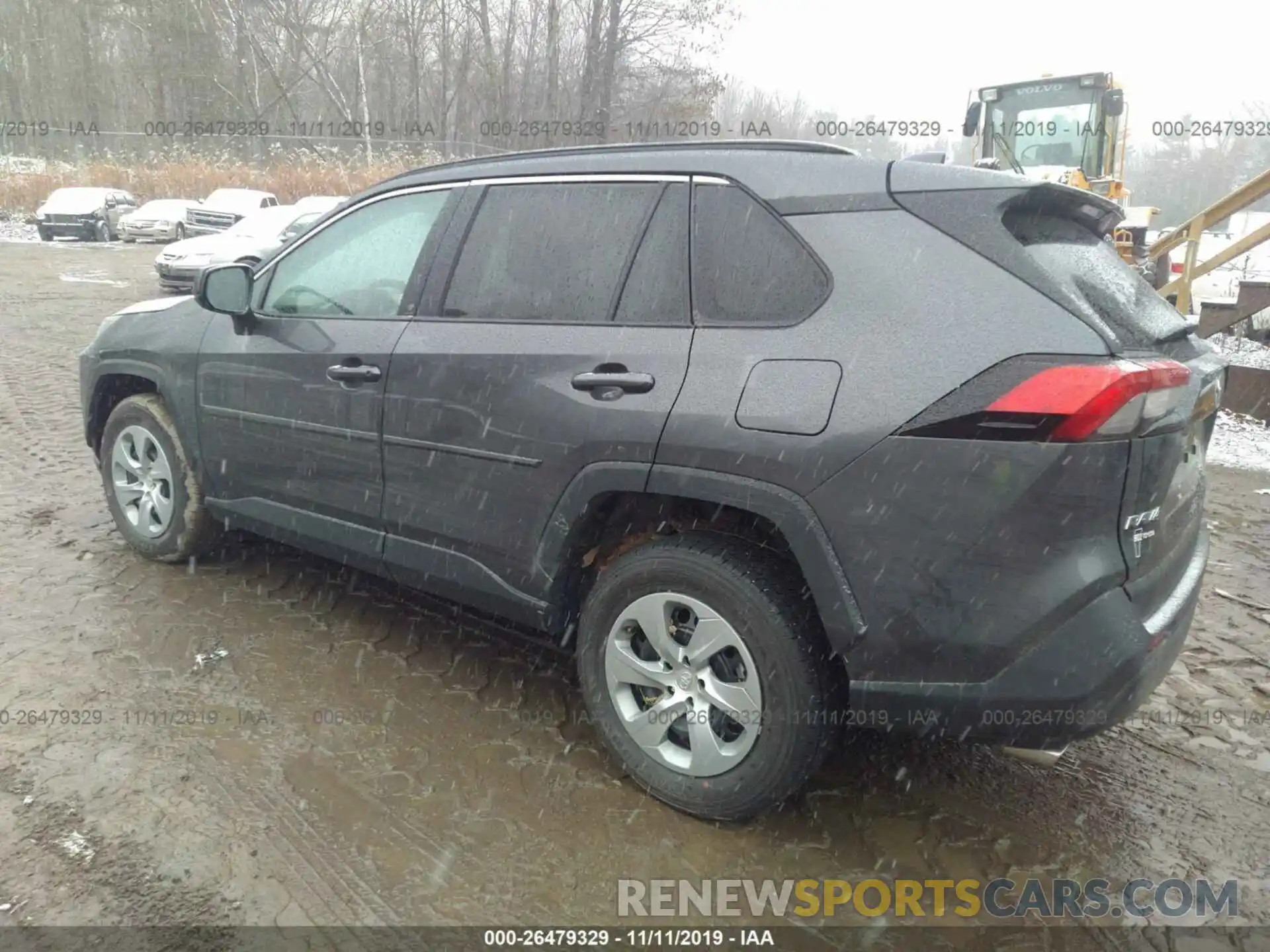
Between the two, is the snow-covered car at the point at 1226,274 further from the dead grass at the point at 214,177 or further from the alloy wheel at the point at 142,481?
the dead grass at the point at 214,177

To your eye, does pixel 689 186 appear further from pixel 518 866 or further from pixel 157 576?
pixel 157 576

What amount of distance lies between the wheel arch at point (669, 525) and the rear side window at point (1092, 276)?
85 centimetres

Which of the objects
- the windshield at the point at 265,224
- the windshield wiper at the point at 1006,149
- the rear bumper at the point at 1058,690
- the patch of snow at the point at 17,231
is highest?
the windshield wiper at the point at 1006,149

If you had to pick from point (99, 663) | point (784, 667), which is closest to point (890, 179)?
point (784, 667)

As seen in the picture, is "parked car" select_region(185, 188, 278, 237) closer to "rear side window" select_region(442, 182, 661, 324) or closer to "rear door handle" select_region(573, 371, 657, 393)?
"rear side window" select_region(442, 182, 661, 324)

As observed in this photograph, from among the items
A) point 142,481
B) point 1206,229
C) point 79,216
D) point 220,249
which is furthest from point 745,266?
point 79,216

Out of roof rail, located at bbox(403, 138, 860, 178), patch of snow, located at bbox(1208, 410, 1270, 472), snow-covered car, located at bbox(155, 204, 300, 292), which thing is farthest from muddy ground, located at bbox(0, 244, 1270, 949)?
snow-covered car, located at bbox(155, 204, 300, 292)

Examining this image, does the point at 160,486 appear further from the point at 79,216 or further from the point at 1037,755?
the point at 79,216

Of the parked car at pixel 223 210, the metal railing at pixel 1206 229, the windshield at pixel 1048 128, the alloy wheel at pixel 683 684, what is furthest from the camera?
the parked car at pixel 223 210

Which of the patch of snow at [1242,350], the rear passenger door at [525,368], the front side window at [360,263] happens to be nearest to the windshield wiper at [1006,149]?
the patch of snow at [1242,350]

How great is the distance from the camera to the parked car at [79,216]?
24.0m

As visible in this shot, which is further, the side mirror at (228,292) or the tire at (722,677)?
the side mirror at (228,292)

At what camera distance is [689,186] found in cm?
275

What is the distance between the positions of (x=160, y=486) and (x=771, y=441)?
3207 mm
